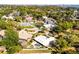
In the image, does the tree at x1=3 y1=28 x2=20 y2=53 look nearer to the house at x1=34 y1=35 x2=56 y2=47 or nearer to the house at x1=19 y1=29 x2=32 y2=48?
the house at x1=19 y1=29 x2=32 y2=48

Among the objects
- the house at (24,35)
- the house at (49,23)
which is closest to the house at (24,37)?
the house at (24,35)

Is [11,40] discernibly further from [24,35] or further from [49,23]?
[49,23]

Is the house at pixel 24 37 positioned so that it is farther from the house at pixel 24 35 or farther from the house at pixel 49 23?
the house at pixel 49 23

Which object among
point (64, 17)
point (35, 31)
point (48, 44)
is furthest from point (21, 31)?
point (64, 17)

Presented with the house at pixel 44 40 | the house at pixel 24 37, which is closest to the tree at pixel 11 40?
the house at pixel 24 37

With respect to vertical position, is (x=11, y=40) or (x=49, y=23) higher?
(x=49, y=23)

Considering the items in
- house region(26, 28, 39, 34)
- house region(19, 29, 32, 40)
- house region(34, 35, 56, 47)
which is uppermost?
house region(26, 28, 39, 34)

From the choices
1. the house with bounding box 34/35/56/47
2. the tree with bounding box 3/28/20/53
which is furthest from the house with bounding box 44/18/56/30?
the tree with bounding box 3/28/20/53

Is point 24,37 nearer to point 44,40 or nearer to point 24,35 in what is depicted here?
point 24,35

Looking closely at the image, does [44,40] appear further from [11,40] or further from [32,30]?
[11,40]

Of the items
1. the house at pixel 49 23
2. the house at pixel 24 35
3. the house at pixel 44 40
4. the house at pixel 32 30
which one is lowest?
the house at pixel 44 40

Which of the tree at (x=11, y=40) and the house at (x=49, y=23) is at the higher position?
the house at (x=49, y=23)

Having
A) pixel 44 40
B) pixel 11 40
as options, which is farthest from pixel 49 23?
pixel 11 40
